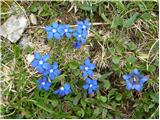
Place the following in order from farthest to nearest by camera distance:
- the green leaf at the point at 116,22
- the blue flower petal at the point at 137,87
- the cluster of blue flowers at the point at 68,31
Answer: the green leaf at the point at 116,22
the cluster of blue flowers at the point at 68,31
the blue flower petal at the point at 137,87

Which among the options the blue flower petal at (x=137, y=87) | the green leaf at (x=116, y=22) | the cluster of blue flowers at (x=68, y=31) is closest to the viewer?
the blue flower petal at (x=137, y=87)

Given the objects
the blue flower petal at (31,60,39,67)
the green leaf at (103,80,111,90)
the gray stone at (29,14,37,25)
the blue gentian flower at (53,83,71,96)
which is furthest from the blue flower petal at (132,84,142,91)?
the gray stone at (29,14,37,25)

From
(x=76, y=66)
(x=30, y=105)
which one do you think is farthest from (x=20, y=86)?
(x=76, y=66)

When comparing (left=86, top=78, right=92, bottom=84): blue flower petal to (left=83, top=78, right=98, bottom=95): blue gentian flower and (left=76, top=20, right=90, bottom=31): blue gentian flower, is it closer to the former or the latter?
(left=83, top=78, right=98, bottom=95): blue gentian flower

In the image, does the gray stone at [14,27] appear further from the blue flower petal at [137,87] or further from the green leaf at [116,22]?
the blue flower petal at [137,87]

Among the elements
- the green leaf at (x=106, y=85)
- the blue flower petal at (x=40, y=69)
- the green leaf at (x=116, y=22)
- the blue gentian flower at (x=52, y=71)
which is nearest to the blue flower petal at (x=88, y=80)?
the green leaf at (x=106, y=85)

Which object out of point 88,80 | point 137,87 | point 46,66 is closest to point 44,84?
point 46,66
